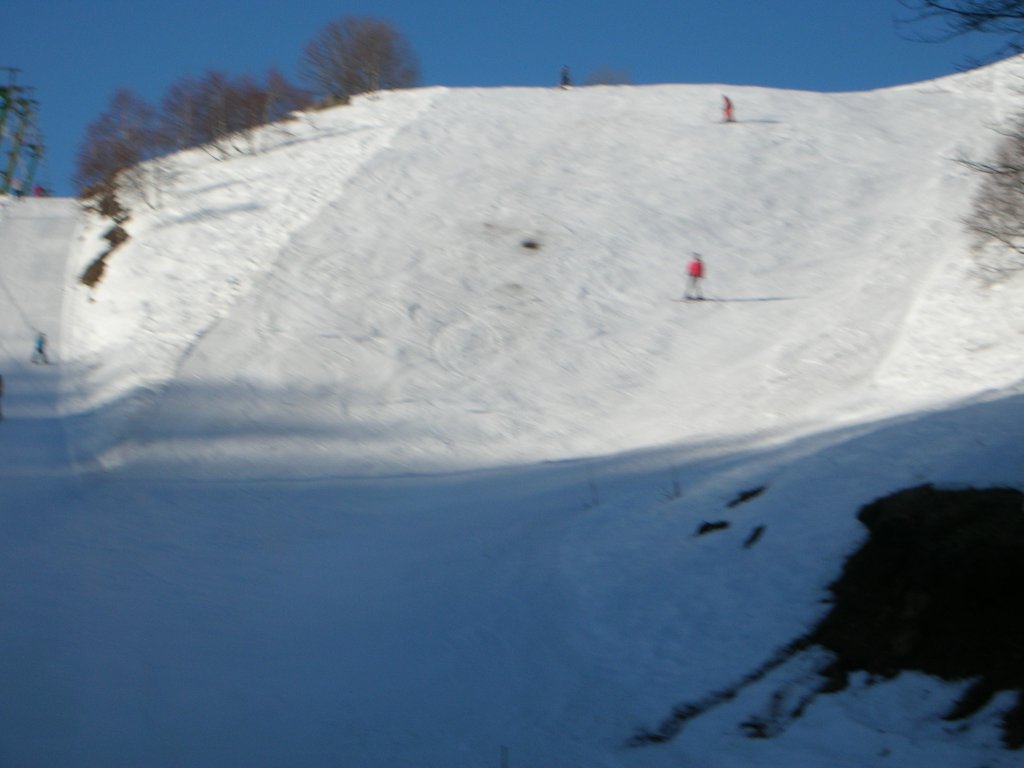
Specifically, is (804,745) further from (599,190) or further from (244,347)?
(599,190)

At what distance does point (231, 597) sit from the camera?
12.0 metres

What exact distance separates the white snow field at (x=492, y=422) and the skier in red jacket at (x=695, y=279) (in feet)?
1.35

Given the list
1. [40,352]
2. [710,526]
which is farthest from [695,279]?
[40,352]

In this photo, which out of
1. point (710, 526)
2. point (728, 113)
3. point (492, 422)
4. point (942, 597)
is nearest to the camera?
point (942, 597)

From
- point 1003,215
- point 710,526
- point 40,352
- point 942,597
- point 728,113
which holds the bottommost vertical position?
point 710,526

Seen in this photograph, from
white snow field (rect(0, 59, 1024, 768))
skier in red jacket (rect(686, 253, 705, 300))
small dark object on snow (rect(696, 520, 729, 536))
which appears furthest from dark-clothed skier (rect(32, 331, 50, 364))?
small dark object on snow (rect(696, 520, 729, 536))

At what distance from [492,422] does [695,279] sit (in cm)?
776

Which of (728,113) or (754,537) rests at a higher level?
(728,113)

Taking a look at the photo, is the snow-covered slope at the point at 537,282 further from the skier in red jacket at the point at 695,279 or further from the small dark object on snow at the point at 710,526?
the small dark object on snow at the point at 710,526

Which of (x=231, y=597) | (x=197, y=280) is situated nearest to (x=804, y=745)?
(x=231, y=597)

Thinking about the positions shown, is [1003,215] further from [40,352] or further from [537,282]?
[40,352]

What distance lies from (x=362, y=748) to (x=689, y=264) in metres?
20.3

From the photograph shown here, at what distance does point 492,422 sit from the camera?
19.9 metres

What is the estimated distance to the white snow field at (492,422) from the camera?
860 centimetres
